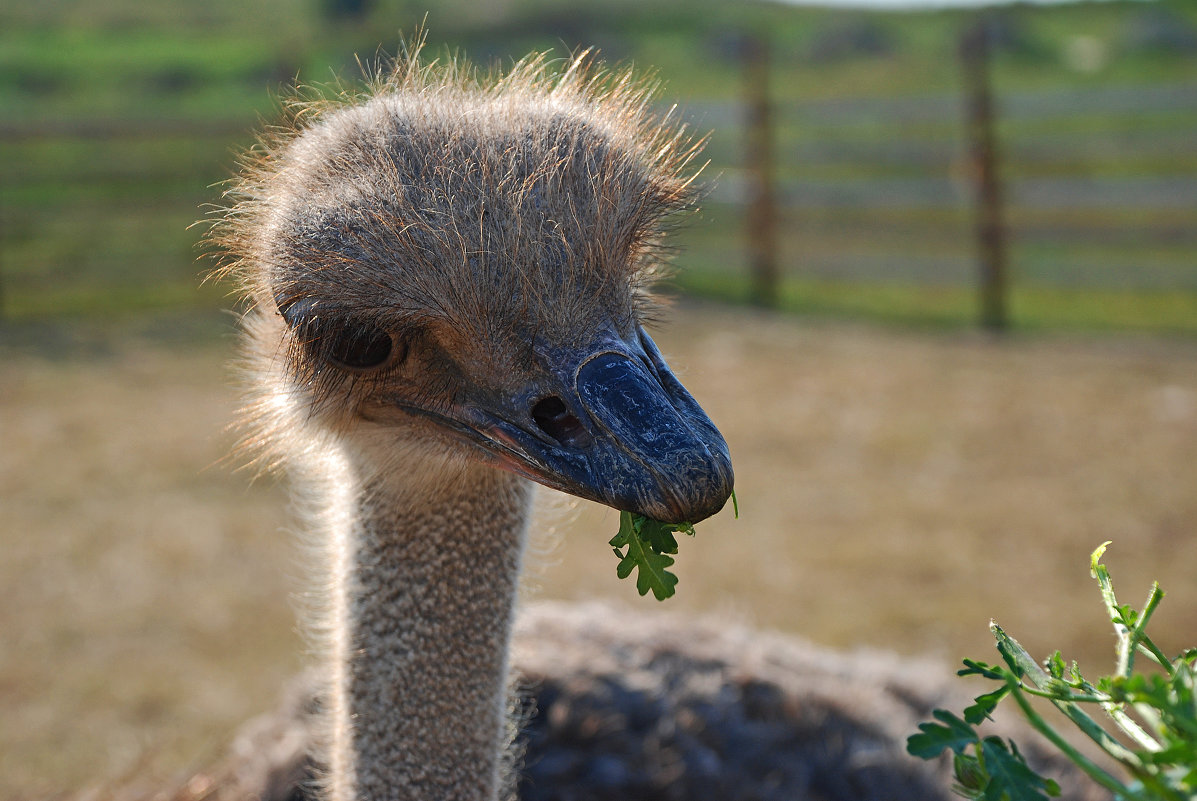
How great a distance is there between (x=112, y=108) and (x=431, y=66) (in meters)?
20.6

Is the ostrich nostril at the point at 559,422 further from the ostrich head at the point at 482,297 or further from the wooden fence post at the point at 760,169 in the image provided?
the wooden fence post at the point at 760,169

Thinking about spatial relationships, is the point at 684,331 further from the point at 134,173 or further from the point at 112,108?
the point at 112,108

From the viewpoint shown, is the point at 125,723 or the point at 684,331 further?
the point at 684,331

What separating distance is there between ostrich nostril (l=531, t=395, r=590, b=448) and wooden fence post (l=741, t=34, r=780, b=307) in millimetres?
8322

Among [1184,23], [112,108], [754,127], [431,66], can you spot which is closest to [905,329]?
[754,127]

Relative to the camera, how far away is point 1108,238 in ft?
32.6

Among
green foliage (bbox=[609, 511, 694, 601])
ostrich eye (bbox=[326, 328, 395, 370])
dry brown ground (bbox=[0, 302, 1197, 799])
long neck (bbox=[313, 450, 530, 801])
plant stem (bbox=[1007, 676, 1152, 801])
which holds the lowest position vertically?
dry brown ground (bbox=[0, 302, 1197, 799])

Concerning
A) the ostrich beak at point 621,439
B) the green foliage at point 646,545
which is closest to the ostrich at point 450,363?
the ostrich beak at point 621,439

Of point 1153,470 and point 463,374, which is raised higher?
point 463,374

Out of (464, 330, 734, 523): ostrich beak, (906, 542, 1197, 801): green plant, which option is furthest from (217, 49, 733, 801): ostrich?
(906, 542, 1197, 801): green plant

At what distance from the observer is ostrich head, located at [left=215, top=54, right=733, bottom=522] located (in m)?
1.32

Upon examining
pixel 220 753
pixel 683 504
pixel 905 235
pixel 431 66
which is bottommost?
pixel 905 235

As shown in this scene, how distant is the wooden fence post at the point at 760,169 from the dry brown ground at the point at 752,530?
2588 millimetres

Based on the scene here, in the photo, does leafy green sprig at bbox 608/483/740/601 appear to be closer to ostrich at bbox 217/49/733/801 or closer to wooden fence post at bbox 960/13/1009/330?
ostrich at bbox 217/49/733/801
